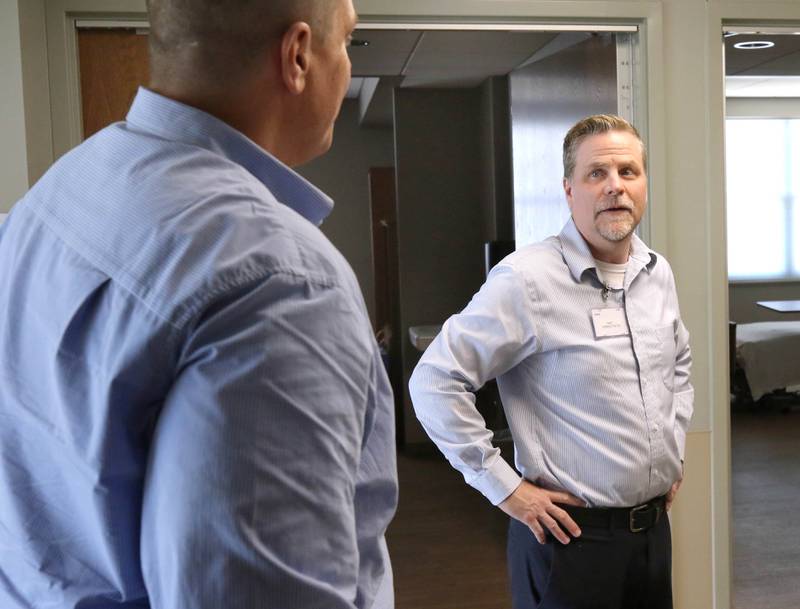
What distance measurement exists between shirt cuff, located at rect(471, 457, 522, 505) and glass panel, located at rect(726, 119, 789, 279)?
7.00 metres

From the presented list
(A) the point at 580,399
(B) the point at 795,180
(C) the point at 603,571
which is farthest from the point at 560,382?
(B) the point at 795,180

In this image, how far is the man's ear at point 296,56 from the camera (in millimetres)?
699

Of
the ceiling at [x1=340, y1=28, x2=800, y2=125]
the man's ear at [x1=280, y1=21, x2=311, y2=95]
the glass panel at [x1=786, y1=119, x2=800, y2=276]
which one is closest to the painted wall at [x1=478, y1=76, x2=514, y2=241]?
the ceiling at [x1=340, y1=28, x2=800, y2=125]

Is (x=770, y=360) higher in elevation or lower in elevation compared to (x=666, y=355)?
A: lower

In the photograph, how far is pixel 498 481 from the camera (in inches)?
72.8

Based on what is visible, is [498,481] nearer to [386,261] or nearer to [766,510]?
[386,261]

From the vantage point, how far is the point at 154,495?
1.98ft

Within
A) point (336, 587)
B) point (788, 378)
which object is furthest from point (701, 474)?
point (788, 378)

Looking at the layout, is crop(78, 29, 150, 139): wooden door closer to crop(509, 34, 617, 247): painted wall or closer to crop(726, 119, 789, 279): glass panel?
crop(509, 34, 617, 247): painted wall

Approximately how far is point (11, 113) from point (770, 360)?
6013 mm

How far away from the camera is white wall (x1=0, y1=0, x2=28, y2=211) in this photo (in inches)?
77.6

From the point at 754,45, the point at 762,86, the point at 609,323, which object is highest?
the point at 762,86

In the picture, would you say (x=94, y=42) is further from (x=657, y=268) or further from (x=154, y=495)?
(x=154, y=495)

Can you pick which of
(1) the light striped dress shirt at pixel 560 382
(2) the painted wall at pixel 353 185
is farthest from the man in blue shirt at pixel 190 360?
(2) the painted wall at pixel 353 185
